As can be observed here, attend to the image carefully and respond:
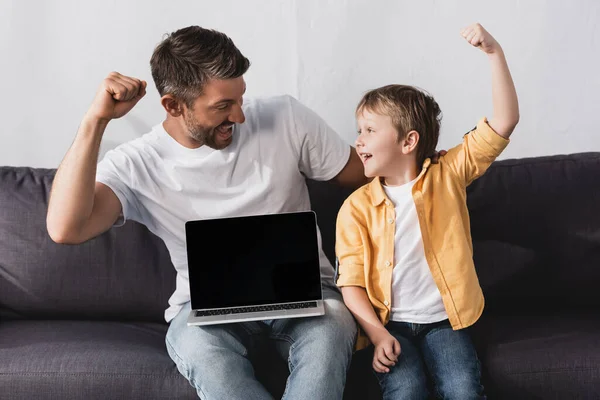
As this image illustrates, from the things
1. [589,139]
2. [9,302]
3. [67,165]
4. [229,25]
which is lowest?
[9,302]

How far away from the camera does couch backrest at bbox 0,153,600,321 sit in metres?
2.15

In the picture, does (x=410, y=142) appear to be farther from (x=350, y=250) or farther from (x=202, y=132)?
(x=202, y=132)

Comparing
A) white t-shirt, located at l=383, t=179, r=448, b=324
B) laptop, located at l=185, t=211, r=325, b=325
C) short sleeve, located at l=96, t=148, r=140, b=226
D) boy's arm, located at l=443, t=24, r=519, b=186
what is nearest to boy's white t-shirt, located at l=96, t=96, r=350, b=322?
short sleeve, located at l=96, t=148, r=140, b=226

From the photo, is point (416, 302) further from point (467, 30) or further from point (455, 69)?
point (455, 69)

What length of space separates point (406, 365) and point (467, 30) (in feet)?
2.53

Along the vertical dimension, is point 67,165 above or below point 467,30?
below

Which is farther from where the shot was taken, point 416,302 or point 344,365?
point 416,302

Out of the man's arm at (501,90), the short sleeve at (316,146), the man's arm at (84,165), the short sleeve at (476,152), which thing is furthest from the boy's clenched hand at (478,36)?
the man's arm at (84,165)

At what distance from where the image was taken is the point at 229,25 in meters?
2.43

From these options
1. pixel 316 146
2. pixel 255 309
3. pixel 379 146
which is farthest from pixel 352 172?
pixel 255 309

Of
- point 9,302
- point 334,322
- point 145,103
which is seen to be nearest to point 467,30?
point 334,322

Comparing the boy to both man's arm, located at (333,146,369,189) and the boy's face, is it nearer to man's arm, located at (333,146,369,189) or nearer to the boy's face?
the boy's face

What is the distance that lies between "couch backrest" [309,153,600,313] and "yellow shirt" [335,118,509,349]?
0.25 meters

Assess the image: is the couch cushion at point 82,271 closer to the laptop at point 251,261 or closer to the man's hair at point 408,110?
the laptop at point 251,261
